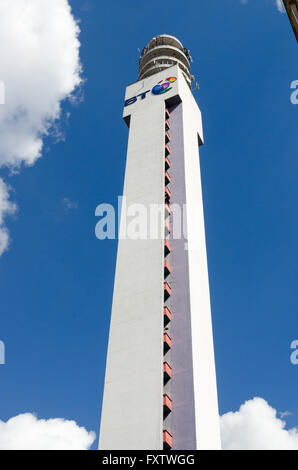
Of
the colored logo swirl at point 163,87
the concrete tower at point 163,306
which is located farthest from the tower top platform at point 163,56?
the concrete tower at point 163,306

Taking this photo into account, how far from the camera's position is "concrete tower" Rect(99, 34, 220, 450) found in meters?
32.0

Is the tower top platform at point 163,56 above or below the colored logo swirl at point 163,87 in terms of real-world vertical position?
above

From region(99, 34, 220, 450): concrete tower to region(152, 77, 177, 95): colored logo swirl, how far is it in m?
0.19

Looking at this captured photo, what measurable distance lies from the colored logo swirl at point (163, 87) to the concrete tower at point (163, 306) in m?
0.19

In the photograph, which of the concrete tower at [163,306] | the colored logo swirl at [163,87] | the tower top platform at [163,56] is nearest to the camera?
the concrete tower at [163,306]

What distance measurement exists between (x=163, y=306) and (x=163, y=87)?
32.7 metres

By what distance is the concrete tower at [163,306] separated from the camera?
3197cm

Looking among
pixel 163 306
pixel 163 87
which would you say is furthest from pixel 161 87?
pixel 163 306

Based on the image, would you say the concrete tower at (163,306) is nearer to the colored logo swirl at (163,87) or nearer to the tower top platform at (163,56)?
the colored logo swirl at (163,87)

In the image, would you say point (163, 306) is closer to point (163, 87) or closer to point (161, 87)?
point (163, 87)

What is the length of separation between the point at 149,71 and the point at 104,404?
49988 mm

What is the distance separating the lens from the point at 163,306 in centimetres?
3734
